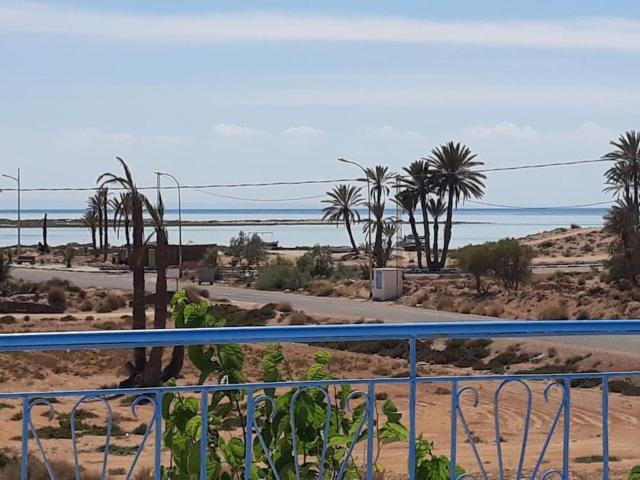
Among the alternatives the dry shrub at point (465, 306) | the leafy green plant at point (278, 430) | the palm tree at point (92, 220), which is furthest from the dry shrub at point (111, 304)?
the palm tree at point (92, 220)

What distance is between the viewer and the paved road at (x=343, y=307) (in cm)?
3053

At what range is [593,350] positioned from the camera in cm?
2888

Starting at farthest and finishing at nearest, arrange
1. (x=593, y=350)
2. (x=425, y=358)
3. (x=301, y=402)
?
(x=425, y=358) → (x=593, y=350) → (x=301, y=402)

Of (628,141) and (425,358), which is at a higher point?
(628,141)

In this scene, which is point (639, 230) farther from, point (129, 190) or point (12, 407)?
point (12, 407)

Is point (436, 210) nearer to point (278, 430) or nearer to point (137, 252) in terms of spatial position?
point (137, 252)

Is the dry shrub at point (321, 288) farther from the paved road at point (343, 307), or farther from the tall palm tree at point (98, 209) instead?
the tall palm tree at point (98, 209)

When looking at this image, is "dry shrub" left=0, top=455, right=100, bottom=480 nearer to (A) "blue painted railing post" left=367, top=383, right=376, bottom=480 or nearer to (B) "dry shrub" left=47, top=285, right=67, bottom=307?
(A) "blue painted railing post" left=367, top=383, right=376, bottom=480

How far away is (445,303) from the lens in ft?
156

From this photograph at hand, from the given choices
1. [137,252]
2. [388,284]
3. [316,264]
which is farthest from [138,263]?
[316,264]

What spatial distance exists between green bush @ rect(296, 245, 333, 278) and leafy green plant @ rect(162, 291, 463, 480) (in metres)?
61.7

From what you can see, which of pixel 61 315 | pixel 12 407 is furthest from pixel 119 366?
pixel 61 315

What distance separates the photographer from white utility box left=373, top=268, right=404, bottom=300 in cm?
5181

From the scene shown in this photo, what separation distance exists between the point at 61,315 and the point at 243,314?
7929 mm
